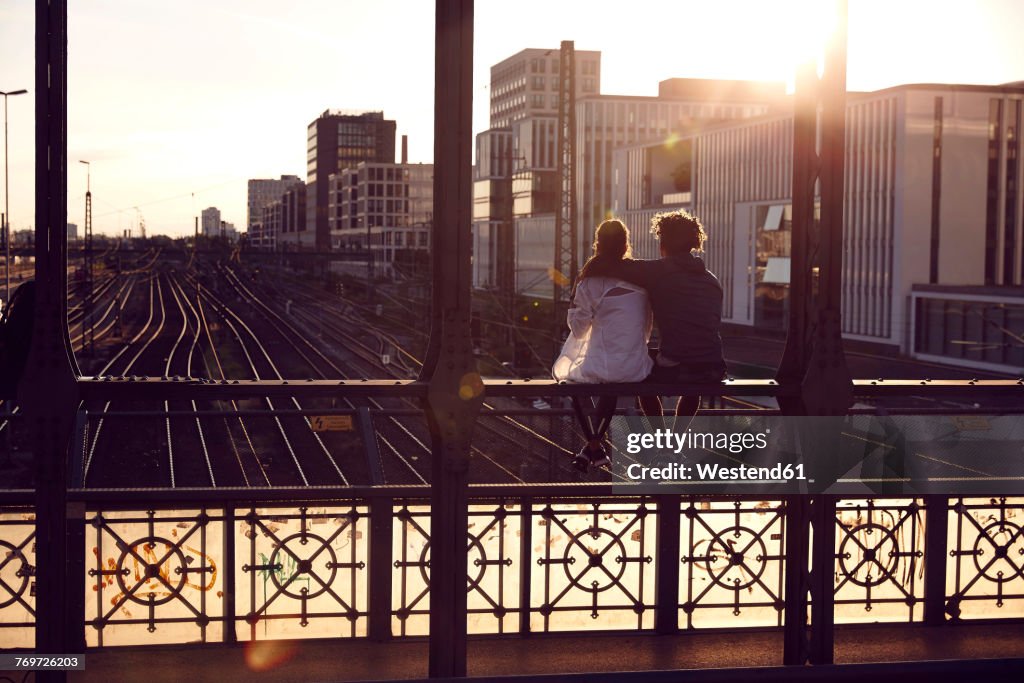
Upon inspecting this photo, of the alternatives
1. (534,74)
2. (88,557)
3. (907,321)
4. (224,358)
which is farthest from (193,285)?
(88,557)

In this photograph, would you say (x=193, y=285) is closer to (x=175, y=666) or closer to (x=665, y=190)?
(x=665, y=190)

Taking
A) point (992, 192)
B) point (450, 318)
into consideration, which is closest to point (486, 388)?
point (450, 318)

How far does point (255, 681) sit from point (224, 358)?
46641 mm

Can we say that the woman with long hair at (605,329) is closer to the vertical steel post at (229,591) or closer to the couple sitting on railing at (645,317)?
the couple sitting on railing at (645,317)

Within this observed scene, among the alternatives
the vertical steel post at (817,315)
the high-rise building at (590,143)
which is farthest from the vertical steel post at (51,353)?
the high-rise building at (590,143)

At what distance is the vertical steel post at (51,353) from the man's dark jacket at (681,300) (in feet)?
8.47

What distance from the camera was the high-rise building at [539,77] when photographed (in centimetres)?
12512

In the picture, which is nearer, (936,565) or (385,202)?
(936,565)

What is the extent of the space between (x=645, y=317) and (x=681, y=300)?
20 cm

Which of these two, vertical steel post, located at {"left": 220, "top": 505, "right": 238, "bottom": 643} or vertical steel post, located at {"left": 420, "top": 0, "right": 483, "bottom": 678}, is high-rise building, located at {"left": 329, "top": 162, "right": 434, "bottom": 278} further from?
vertical steel post, located at {"left": 420, "top": 0, "right": 483, "bottom": 678}

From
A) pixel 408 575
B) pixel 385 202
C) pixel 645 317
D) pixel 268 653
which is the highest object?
pixel 385 202

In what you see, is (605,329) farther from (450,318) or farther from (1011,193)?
(1011,193)

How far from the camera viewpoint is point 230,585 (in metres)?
6.45

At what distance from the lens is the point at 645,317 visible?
19.2ft
